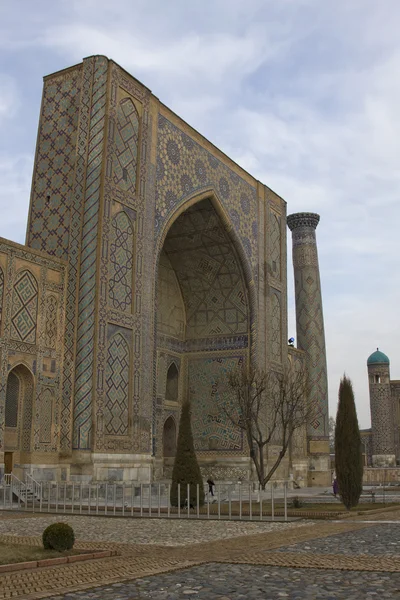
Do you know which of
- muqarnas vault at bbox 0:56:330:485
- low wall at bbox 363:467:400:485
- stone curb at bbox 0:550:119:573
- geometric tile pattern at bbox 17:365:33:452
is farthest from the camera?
low wall at bbox 363:467:400:485

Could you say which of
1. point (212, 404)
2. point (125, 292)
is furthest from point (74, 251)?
point (212, 404)

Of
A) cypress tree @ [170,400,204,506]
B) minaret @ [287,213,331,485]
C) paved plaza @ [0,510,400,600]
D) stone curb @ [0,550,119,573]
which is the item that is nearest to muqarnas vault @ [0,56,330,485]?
cypress tree @ [170,400,204,506]

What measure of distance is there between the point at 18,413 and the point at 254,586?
36.9ft

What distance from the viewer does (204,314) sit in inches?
928

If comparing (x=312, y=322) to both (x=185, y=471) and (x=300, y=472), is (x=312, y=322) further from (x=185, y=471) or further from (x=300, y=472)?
(x=185, y=471)

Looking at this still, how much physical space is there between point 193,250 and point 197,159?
11.1 feet

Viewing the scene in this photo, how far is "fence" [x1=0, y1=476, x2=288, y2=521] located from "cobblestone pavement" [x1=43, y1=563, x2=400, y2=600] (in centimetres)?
516

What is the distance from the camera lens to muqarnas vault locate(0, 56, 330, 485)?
15125 millimetres

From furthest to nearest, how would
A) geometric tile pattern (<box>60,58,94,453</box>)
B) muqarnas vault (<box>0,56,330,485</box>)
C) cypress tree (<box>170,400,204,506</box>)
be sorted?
geometric tile pattern (<box>60,58,94,453</box>)
muqarnas vault (<box>0,56,330,485</box>)
cypress tree (<box>170,400,204,506</box>)

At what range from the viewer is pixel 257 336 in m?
22.6

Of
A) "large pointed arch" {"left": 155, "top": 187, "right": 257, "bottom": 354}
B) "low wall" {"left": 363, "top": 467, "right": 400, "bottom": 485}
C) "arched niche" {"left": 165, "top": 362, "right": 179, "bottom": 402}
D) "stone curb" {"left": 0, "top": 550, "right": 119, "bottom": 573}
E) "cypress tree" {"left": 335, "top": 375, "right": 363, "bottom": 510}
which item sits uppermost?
"large pointed arch" {"left": 155, "top": 187, "right": 257, "bottom": 354}

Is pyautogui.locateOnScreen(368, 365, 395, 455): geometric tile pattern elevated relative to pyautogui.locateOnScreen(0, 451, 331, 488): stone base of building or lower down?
elevated

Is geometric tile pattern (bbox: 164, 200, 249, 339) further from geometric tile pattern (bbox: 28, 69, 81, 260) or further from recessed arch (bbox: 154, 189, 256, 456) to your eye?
geometric tile pattern (bbox: 28, 69, 81, 260)

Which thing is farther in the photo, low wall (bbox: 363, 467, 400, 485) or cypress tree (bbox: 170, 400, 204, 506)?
low wall (bbox: 363, 467, 400, 485)
